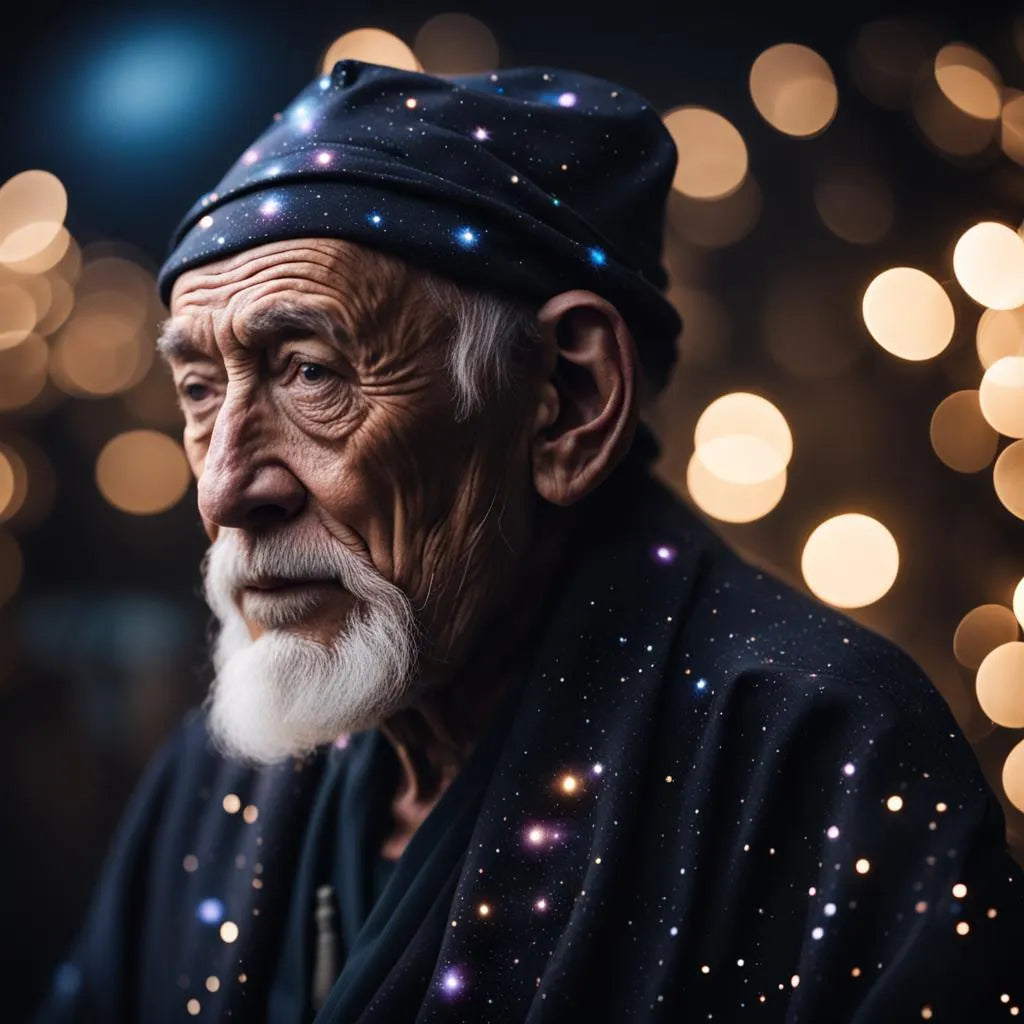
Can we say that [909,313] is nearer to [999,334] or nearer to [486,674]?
[999,334]

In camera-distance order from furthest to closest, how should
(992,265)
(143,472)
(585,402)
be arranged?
(143,472)
(992,265)
(585,402)

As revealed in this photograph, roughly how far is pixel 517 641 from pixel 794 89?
1979 millimetres

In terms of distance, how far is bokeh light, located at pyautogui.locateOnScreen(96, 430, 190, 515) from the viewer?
2.79 meters

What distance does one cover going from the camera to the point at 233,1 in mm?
2496

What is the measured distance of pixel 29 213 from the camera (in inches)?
96.6

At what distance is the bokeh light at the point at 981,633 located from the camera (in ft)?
8.71

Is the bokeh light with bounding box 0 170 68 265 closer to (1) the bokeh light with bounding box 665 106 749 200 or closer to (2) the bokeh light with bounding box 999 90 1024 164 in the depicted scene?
(1) the bokeh light with bounding box 665 106 749 200

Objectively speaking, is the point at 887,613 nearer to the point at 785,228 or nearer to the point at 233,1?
the point at 785,228

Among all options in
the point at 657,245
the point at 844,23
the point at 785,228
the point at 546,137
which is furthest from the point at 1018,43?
the point at 546,137

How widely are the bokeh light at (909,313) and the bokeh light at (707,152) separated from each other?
53 cm

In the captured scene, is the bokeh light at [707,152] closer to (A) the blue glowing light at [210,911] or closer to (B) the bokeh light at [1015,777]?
(B) the bokeh light at [1015,777]

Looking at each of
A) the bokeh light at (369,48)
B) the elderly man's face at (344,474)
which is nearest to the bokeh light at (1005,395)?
the elderly man's face at (344,474)

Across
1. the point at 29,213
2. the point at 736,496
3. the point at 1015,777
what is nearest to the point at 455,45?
the point at 29,213

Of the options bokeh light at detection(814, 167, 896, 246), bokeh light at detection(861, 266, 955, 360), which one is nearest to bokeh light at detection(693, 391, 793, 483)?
bokeh light at detection(861, 266, 955, 360)
